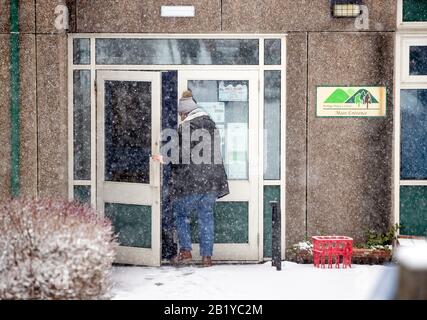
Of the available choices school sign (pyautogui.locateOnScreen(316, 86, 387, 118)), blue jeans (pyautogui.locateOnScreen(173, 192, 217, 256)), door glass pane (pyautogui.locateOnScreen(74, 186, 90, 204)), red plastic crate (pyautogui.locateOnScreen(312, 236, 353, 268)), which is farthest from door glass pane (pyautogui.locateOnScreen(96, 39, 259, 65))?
red plastic crate (pyautogui.locateOnScreen(312, 236, 353, 268))

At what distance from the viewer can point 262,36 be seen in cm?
995

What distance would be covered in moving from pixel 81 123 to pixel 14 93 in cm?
95

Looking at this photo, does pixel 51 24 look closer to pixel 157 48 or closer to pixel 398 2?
pixel 157 48

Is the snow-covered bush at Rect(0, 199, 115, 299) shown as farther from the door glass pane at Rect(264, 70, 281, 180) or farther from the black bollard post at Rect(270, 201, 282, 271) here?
the door glass pane at Rect(264, 70, 281, 180)

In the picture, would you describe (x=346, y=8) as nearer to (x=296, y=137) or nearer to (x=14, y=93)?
(x=296, y=137)

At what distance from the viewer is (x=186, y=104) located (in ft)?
31.6

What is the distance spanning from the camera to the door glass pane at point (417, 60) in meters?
9.91

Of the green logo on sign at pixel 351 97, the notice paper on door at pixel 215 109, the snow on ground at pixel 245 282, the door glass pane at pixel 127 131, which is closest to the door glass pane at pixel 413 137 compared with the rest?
the green logo on sign at pixel 351 97

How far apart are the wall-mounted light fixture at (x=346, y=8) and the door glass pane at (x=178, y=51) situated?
110cm

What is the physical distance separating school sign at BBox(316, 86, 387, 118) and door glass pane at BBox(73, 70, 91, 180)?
3.05 metres

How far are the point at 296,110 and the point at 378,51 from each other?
4.31 feet

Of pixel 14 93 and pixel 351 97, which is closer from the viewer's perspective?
pixel 14 93

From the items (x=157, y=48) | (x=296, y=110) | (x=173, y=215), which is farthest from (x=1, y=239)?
(x=296, y=110)

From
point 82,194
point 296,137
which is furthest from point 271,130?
Result: point 82,194
